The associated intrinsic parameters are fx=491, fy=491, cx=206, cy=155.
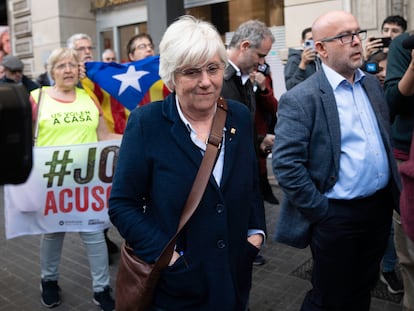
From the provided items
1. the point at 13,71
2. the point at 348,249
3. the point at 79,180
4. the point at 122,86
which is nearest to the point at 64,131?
the point at 79,180

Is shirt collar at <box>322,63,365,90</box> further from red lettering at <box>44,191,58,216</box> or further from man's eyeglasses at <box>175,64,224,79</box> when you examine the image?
red lettering at <box>44,191,58,216</box>

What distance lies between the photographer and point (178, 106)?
2189 millimetres

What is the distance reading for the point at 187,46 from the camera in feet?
6.66

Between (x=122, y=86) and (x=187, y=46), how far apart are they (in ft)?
9.84

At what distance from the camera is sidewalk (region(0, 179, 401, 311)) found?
385 cm

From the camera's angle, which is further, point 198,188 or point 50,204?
point 50,204

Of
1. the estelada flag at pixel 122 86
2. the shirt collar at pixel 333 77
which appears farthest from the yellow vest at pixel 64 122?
the shirt collar at pixel 333 77

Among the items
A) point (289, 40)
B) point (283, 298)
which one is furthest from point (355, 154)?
point (289, 40)

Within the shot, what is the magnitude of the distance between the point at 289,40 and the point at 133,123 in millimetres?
6249

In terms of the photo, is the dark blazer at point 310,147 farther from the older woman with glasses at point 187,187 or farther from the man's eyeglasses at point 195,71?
the man's eyeglasses at point 195,71

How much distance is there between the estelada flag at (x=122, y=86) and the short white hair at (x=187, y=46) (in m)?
2.83

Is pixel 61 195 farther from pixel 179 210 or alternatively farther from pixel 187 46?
pixel 187 46

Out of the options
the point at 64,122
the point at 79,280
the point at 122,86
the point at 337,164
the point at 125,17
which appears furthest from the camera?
the point at 125,17

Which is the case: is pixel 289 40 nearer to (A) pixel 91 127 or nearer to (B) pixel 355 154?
(A) pixel 91 127
